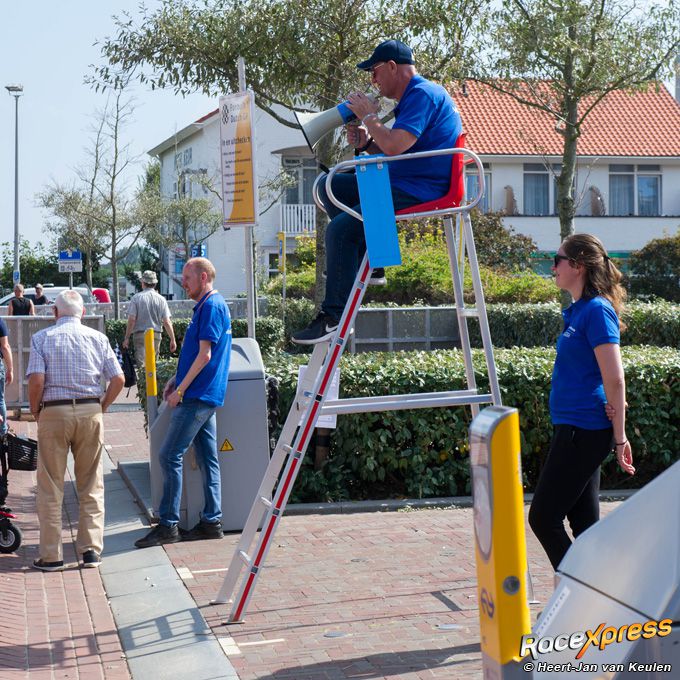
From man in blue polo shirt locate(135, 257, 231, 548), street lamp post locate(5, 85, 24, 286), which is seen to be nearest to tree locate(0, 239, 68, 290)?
street lamp post locate(5, 85, 24, 286)

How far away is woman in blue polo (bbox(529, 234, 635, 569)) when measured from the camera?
4805 millimetres

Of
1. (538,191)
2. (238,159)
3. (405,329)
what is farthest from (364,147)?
(538,191)

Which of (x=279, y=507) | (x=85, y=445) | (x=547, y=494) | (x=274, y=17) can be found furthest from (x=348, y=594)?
(x=274, y=17)

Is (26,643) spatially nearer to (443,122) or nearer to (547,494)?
(547,494)

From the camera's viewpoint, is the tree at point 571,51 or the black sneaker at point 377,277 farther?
the tree at point 571,51

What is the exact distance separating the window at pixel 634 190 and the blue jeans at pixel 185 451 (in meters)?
36.9

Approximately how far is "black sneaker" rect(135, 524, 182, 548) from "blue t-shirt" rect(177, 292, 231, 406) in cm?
96

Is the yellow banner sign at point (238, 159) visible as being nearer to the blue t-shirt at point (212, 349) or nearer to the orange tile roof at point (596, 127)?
the blue t-shirt at point (212, 349)

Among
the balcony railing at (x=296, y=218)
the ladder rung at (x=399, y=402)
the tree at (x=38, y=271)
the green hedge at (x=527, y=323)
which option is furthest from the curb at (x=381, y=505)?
the tree at (x=38, y=271)

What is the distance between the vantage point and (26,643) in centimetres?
563

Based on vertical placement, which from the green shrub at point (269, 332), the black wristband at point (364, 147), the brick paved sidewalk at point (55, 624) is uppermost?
the black wristband at point (364, 147)

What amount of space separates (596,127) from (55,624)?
38.9 meters

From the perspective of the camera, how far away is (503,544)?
7.42 feet

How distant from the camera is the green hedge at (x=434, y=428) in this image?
873 cm
